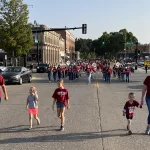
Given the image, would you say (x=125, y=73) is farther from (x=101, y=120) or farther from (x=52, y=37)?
(x=52, y=37)

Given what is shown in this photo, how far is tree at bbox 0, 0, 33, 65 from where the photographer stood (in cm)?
4612

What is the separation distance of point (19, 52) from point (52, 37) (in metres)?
52.4

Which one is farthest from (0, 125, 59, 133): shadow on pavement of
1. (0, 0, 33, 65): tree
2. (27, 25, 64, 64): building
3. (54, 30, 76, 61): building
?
(54, 30, 76, 61): building

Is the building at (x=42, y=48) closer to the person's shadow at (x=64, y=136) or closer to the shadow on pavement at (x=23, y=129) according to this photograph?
the shadow on pavement at (x=23, y=129)

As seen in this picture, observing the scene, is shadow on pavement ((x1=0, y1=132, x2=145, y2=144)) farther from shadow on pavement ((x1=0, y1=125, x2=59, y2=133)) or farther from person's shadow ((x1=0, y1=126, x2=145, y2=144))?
shadow on pavement ((x1=0, y1=125, x2=59, y2=133))

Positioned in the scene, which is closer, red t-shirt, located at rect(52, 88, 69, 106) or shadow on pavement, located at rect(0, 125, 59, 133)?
shadow on pavement, located at rect(0, 125, 59, 133)

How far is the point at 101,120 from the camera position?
33.2 ft

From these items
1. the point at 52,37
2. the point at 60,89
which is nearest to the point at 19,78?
the point at 60,89

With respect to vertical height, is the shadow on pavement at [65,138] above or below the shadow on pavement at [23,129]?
below

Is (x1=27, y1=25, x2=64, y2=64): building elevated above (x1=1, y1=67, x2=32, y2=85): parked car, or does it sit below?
above

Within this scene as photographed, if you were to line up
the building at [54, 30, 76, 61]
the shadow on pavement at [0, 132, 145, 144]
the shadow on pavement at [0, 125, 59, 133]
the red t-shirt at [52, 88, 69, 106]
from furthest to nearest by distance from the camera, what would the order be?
the building at [54, 30, 76, 61] → the red t-shirt at [52, 88, 69, 106] → the shadow on pavement at [0, 125, 59, 133] → the shadow on pavement at [0, 132, 145, 144]

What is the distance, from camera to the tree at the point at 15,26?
151ft

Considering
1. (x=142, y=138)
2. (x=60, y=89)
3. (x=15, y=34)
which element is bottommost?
(x=142, y=138)

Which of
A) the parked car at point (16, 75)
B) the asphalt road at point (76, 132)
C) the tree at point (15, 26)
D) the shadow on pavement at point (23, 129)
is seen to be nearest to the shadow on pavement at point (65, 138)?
the asphalt road at point (76, 132)
